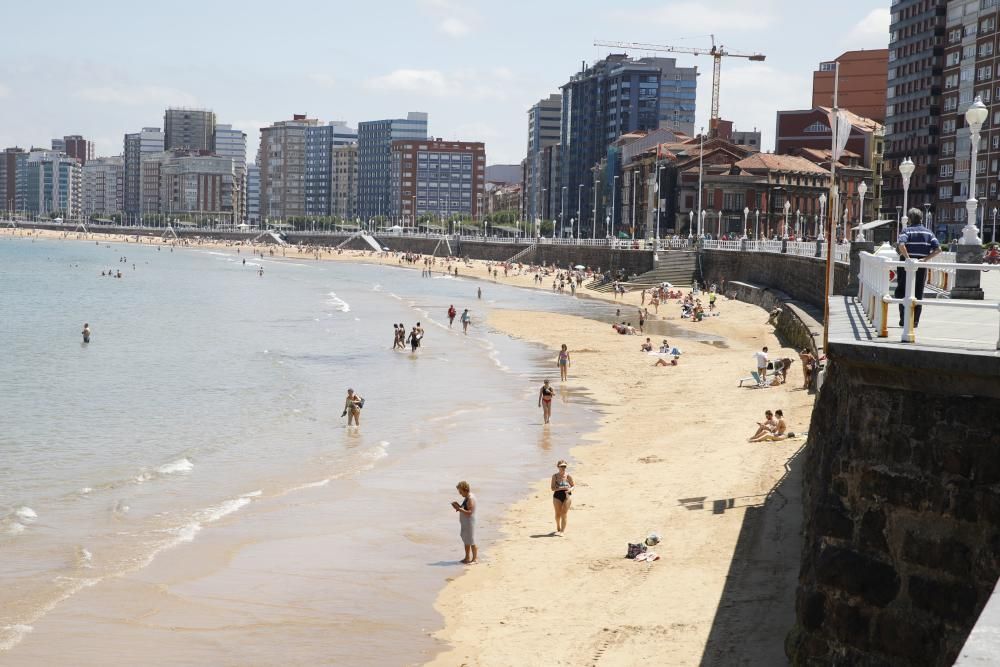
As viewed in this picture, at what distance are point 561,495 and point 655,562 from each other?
2558 mm

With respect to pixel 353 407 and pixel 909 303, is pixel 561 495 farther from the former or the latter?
pixel 353 407

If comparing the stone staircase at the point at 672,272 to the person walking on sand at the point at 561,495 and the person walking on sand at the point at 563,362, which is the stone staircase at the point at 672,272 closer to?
the person walking on sand at the point at 563,362

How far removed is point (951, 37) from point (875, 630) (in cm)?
9517

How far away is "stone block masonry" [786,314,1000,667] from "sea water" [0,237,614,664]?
20.3ft

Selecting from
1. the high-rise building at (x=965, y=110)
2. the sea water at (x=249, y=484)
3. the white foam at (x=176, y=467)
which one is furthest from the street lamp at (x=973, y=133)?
the high-rise building at (x=965, y=110)

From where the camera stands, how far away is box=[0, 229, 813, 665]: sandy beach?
13391 mm

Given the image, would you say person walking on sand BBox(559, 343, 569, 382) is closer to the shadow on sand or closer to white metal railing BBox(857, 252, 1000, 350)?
the shadow on sand

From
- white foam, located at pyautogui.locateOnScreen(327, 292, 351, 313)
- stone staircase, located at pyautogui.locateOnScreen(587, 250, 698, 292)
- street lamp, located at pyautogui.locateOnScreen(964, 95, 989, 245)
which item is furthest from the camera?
stone staircase, located at pyautogui.locateOnScreen(587, 250, 698, 292)

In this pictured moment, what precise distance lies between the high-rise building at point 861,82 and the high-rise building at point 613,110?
49869 mm

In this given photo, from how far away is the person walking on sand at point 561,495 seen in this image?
18.4 metres

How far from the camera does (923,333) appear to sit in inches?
412

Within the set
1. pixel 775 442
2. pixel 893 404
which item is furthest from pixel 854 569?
pixel 775 442

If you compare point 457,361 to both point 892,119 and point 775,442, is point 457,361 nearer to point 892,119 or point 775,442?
point 775,442

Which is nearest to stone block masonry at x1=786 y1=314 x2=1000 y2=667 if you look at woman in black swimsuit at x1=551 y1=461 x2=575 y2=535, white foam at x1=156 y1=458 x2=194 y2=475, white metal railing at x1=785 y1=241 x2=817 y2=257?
woman in black swimsuit at x1=551 y1=461 x2=575 y2=535
